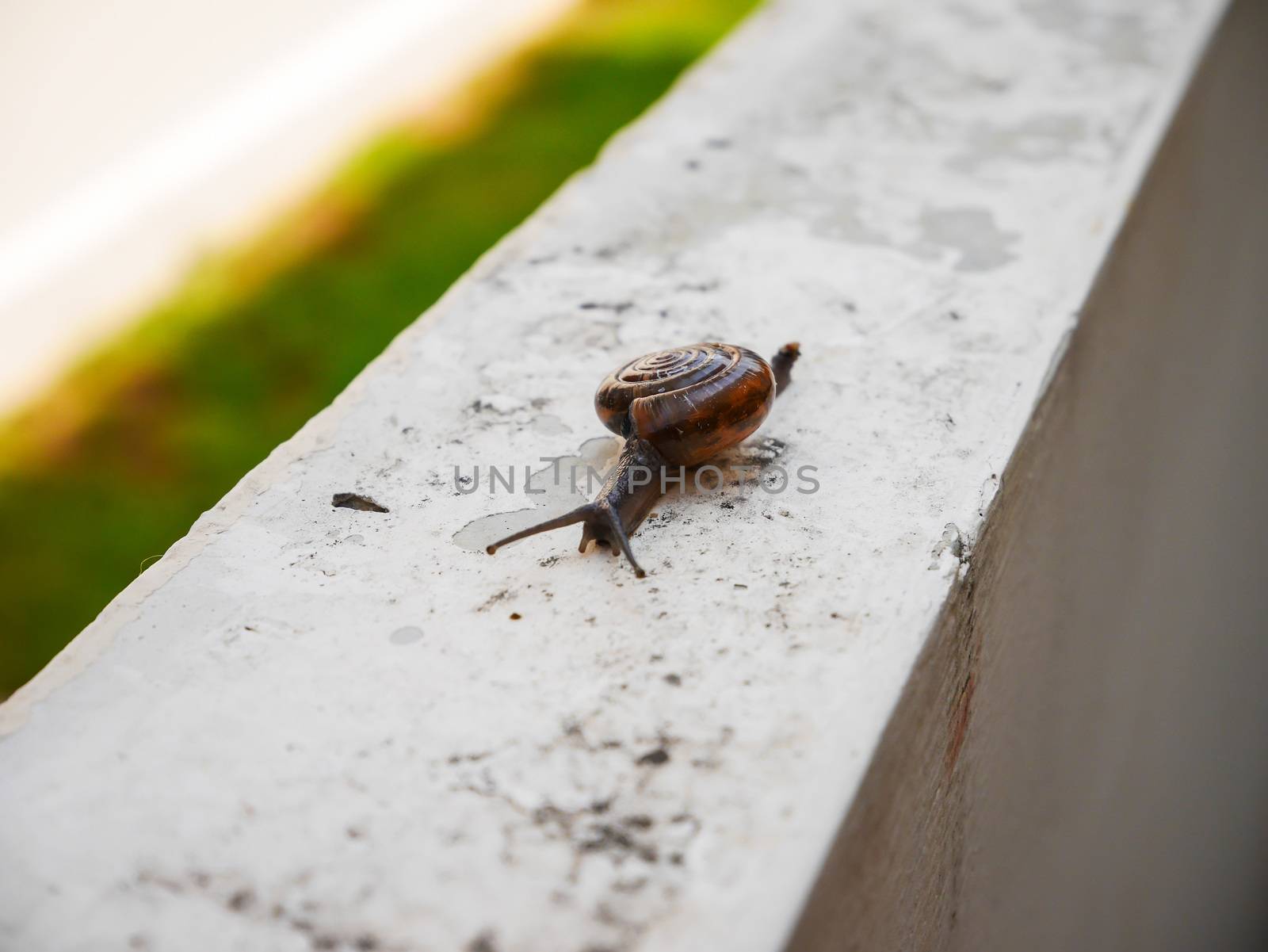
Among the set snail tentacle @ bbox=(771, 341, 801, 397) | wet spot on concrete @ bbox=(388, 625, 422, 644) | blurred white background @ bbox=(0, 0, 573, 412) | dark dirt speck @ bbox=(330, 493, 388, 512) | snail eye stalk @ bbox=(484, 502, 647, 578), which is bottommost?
blurred white background @ bbox=(0, 0, 573, 412)

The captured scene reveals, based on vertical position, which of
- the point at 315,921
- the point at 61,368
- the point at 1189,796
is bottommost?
the point at 1189,796

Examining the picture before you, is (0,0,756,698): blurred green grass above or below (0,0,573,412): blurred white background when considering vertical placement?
below

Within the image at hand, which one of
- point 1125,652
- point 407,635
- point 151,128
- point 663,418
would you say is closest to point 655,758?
point 407,635

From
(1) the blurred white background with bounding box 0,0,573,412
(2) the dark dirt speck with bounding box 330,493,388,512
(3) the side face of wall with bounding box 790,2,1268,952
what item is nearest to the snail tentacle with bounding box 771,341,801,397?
(3) the side face of wall with bounding box 790,2,1268,952

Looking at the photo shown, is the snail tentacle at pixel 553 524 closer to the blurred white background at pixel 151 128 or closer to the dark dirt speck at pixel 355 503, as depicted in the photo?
the dark dirt speck at pixel 355 503

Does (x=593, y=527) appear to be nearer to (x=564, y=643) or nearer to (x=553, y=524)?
(x=553, y=524)

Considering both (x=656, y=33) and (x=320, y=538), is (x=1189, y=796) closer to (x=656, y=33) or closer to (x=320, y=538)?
(x=320, y=538)

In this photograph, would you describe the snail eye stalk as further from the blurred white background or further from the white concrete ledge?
the blurred white background

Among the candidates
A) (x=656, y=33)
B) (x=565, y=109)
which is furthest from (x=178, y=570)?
(x=656, y=33)
